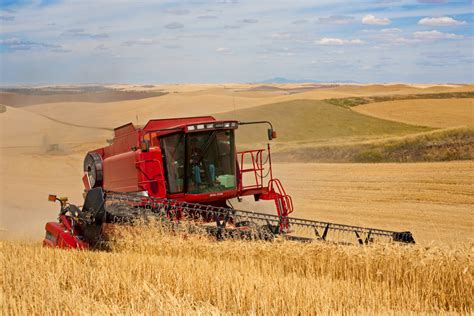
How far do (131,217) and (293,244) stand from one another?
8.68ft

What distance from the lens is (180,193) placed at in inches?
461

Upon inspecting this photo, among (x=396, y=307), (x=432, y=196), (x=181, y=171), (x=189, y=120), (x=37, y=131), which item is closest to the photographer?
(x=396, y=307)

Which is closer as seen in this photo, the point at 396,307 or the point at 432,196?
the point at 396,307

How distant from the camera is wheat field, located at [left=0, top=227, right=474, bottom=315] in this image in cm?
585

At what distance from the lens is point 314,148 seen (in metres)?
29.0

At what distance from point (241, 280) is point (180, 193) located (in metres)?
5.16

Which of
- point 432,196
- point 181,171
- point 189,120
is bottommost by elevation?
point 432,196

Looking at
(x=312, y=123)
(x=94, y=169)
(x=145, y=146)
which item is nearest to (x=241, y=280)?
(x=145, y=146)

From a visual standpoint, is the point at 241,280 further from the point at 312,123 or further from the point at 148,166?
the point at 312,123

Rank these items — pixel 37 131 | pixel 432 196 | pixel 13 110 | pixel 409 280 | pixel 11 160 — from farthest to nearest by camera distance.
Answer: pixel 13 110 < pixel 37 131 < pixel 11 160 < pixel 432 196 < pixel 409 280

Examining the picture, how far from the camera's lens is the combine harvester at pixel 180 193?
1034 centimetres

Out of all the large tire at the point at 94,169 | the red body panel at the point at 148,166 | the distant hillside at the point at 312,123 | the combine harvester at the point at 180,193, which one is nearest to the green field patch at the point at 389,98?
the distant hillside at the point at 312,123

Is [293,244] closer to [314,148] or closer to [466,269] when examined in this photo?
[466,269]

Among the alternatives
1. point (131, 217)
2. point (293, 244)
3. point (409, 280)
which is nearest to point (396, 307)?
point (409, 280)
